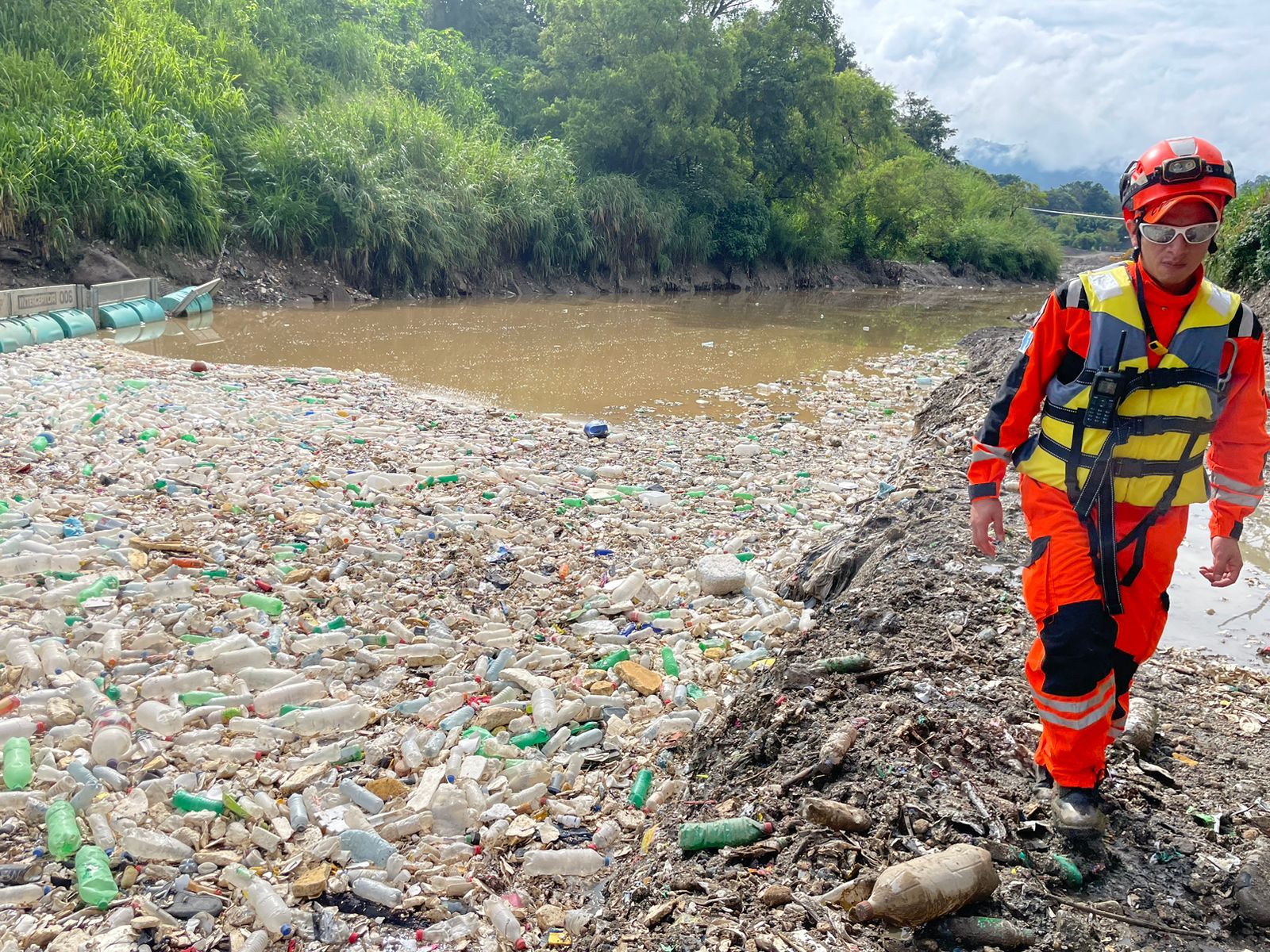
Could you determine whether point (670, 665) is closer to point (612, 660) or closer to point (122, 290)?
point (612, 660)

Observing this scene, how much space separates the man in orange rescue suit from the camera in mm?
2219

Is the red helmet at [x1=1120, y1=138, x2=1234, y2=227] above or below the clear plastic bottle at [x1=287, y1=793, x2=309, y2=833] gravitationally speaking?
above

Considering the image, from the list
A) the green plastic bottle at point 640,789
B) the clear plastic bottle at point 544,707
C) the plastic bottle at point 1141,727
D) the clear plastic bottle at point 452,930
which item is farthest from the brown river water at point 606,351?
the clear plastic bottle at point 452,930

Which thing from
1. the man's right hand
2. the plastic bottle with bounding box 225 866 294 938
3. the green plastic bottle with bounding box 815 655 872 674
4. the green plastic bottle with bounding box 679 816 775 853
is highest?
the man's right hand

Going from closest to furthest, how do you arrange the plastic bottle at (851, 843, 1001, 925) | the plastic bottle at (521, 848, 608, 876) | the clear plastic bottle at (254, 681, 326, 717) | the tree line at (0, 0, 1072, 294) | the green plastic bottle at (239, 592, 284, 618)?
the plastic bottle at (851, 843, 1001, 925)
the plastic bottle at (521, 848, 608, 876)
the clear plastic bottle at (254, 681, 326, 717)
the green plastic bottle at (239, 592, 284, 618)
the tree line at (0, 0, 1072, 294)

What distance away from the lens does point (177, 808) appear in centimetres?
272

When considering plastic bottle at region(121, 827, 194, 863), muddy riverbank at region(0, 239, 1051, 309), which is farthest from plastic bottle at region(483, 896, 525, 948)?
muddy riverbank at region(0, 239, 1051, 309)

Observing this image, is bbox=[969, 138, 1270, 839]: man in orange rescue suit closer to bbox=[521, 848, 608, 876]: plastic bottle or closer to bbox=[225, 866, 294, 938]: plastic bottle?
bbox=[521, 848, 608, 876]: plastic bottle

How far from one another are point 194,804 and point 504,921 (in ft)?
3.64

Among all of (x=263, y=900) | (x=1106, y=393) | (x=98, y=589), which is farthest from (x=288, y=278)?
(x=1106, y=393)

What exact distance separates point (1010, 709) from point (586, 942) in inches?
61.9

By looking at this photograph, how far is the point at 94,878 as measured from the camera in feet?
7.78

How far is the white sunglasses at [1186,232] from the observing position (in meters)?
2.19

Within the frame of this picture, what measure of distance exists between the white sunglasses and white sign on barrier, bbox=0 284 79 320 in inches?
465
